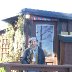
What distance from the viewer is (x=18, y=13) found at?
41.3 ft

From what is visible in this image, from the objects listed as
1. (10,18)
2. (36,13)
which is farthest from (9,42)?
(36,13)

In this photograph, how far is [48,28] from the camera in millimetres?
11906

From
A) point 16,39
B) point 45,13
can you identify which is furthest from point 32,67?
point 16,39

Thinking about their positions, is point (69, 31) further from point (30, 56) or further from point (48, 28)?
point (30, 56)

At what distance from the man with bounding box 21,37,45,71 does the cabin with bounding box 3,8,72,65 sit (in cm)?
388

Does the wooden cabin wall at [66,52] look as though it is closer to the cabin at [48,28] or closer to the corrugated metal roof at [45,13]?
the cabin at [48,28]

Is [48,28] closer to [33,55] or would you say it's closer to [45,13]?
[45,13]

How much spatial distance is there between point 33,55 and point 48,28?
14.0 feet

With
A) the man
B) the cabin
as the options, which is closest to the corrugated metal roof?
the cabin

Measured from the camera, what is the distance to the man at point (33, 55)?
25.0 ft

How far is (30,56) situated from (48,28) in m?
4.32

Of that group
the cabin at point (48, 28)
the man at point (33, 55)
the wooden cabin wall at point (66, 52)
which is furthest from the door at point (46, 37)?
the man at point (33, 55)

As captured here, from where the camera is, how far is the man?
7621 mm

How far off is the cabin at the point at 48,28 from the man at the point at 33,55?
12.7ft
